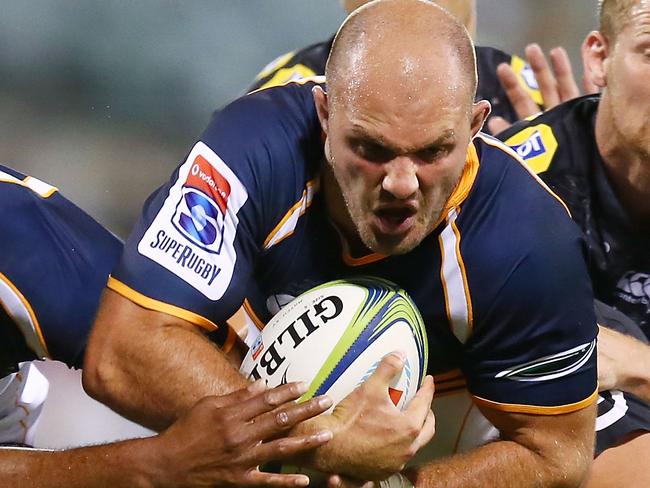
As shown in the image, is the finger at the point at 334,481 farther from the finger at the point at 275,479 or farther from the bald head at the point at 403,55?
the bald head at the point at 403,55

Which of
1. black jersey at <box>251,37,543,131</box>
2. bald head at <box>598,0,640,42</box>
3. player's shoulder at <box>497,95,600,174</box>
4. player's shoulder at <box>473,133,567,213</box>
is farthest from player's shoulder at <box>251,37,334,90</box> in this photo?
player's shoulder at <box>473,133,567,213</box>

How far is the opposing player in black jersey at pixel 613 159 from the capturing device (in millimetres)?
2555

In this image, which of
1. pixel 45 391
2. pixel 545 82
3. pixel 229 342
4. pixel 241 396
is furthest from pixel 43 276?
pixel 545 82

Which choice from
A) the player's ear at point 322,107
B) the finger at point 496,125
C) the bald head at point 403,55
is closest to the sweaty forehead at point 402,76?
the bald head at point 403,55

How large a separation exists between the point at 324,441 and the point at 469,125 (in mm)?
556

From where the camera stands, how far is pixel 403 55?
6.05ft

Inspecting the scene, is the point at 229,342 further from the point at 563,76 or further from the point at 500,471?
the point at 563,76

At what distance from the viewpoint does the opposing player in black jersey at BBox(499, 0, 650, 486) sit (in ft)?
8.38

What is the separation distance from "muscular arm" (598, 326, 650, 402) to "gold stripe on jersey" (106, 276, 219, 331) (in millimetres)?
915

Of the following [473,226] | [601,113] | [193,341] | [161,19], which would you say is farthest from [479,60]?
[193,341]

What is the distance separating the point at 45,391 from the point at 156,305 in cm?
82

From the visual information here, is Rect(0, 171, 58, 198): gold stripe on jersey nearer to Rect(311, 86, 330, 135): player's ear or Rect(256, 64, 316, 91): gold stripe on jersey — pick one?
Rect(311, 86, 330, 135): player's ear

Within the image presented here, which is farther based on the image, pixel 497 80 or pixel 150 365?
pixel 497 80

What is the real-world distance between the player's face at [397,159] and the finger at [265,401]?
0.31 metres
